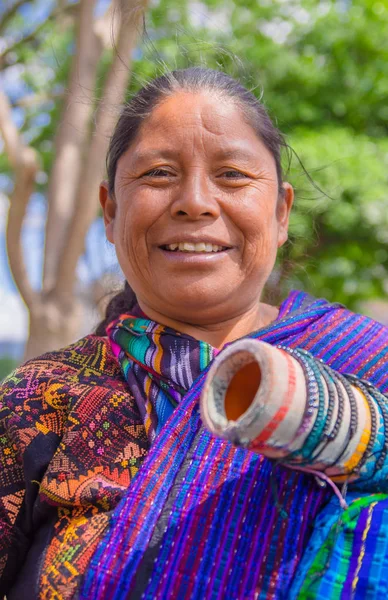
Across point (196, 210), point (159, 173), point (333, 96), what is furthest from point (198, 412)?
point (333, 96)

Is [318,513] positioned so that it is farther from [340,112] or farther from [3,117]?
[340,112]

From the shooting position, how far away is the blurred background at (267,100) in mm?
4922

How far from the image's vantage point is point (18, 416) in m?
1.68

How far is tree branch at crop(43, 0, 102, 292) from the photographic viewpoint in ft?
16.2

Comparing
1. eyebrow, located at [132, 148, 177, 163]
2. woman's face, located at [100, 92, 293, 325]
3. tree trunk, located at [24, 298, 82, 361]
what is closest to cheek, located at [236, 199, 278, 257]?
woman's face, located at [100, 92, 293, 325]

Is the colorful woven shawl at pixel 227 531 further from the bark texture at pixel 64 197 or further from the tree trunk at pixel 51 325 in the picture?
the tree trunk at pixel 51 325

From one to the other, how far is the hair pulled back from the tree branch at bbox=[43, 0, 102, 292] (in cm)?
304

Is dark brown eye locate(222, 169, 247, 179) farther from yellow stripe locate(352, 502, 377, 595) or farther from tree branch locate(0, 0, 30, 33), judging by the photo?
tree branch locate(0, 0, 30, 33)

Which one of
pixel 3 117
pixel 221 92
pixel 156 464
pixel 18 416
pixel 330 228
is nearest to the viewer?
pixel 156 464

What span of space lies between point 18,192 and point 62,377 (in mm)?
3366

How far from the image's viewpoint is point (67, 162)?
5.31 meters

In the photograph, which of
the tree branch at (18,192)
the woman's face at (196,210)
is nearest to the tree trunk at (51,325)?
the tree branch at (18,192)

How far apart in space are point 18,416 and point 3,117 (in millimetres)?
4009

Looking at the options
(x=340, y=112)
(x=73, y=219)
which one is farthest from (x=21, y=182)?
(x=340, y=112)
